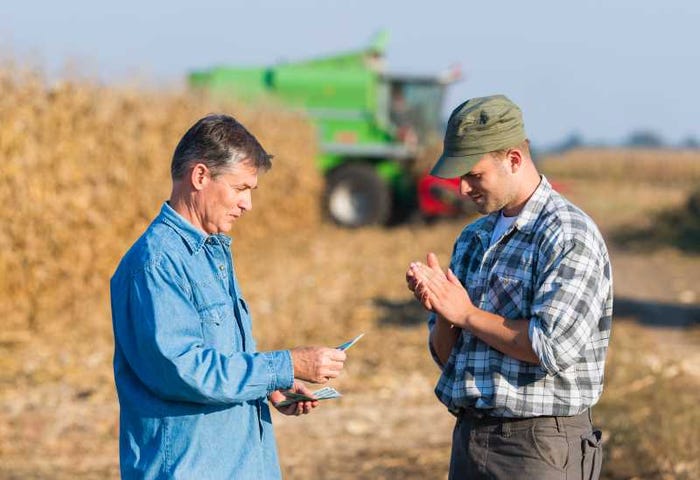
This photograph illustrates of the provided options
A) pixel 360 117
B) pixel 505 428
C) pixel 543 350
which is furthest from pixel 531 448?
pixel 360 117

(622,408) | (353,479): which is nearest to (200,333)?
(353,479)

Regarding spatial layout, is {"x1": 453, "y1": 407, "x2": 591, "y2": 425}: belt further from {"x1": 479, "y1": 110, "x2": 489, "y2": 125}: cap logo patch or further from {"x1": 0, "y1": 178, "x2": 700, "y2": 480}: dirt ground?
{"x1": 0, "y1": 178, "x2": 700, "y2": 480}: dirt ground

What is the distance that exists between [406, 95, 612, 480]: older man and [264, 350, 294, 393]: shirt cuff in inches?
20.7

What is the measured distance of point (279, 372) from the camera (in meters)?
2.90

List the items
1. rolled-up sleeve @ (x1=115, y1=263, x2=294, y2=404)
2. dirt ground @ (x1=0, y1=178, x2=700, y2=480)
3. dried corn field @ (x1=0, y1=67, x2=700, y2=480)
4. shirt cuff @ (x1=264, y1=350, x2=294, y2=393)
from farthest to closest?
dried corn field @ (x1=0, y1=67, x2=700, y2=480), dirt ground @ (x1=0, y1=178, x2=700, y2=480), shirt cuff @ (x1=264, y1=350, x2=294, y2=393), rolled-up sleeve @ (x1=115, y1=263, x2=294, y2=404)

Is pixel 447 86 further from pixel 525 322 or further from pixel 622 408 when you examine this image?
pixel 525 322

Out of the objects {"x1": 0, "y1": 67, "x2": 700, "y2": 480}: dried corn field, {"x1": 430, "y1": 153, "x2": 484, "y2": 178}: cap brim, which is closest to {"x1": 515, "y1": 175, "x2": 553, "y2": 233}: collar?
{"x1": 430, "y1": 153, "x2": 484, "y2": 178}: cap brim

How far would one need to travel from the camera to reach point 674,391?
8.06 metres

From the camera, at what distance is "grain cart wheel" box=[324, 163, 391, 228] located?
20.2m

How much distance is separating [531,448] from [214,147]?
130 cm

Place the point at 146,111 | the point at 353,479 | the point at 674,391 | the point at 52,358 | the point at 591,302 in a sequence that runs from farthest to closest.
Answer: the point at 146,111, the point at 52,358, the point at 674,391, the point at 353,479, the point at 591,302

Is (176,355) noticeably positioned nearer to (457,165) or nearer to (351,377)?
(457,165)

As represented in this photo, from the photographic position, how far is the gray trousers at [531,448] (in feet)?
10.5

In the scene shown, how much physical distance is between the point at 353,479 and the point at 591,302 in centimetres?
351
